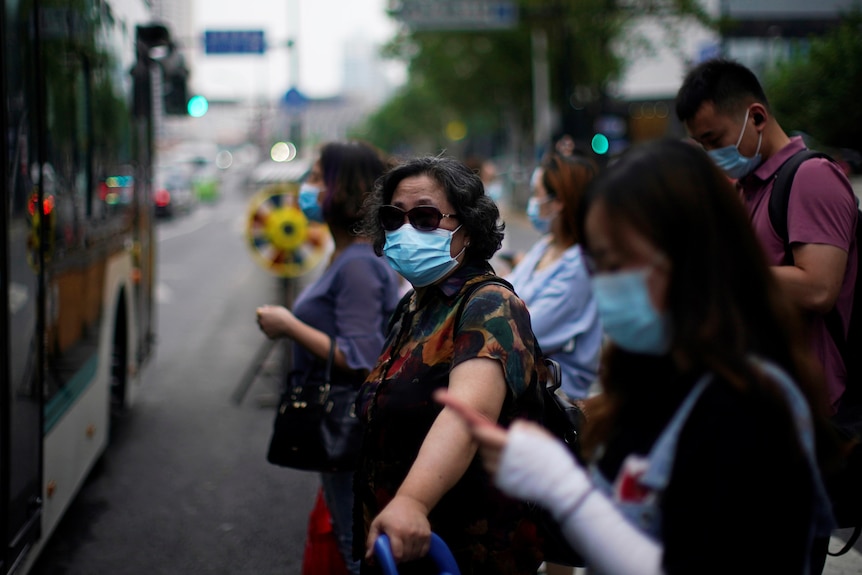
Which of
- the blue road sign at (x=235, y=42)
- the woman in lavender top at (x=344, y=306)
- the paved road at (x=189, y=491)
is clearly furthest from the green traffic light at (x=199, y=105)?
the blue road sign at (x=235, y=42)

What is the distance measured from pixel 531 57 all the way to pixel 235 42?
65.6ft

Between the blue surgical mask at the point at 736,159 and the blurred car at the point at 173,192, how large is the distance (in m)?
31.5

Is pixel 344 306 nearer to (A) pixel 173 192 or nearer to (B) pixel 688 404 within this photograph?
(B) pixel 688 404

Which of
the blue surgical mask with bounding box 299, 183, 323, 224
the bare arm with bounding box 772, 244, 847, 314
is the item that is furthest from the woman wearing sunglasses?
the blue surgical mask with bounding box 299, 183, 323, 224

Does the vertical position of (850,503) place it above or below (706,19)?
below

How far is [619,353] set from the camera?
162 cm

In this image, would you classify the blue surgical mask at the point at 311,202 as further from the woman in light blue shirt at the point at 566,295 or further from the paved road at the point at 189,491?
the paved road at the point at 189,491

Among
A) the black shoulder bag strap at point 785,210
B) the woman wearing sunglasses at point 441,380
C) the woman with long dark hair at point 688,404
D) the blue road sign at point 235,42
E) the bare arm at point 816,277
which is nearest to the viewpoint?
the woman with long dark hair at point 688,404

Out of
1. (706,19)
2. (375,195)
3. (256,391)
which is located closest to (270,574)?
(375,195)

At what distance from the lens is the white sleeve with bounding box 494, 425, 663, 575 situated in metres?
1.49

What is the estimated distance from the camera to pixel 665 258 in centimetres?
149

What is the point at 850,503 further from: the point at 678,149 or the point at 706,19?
the point at 706,19

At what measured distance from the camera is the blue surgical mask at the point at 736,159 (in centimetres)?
292

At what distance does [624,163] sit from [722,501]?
0.53 meters
